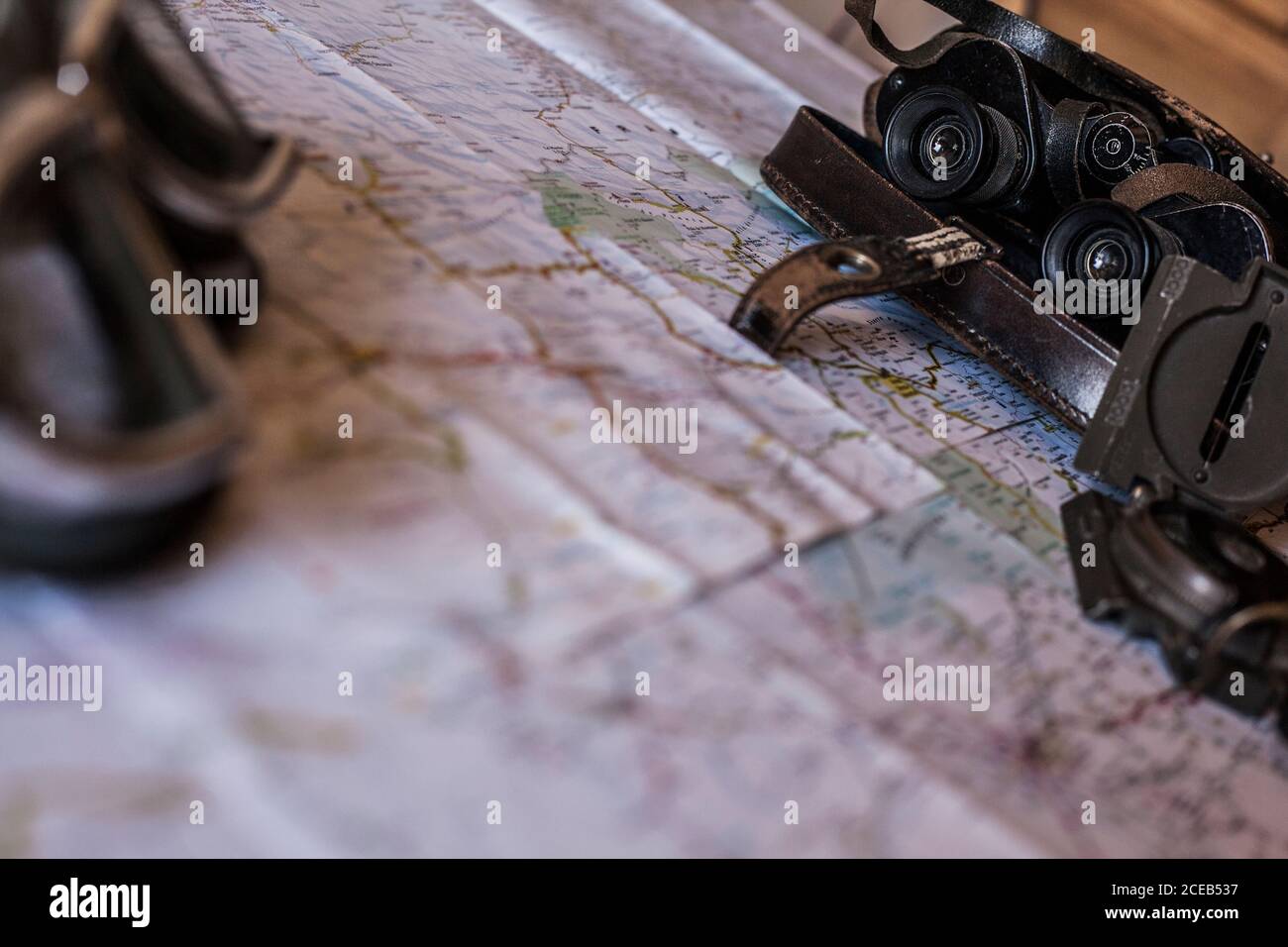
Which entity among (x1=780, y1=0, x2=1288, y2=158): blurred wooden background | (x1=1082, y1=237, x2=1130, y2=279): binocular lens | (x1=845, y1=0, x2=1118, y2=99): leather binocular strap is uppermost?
(x1=780, y1=0, x2=1288, y2=158): blurred wooden background

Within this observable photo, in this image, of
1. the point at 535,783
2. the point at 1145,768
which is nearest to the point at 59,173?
the point at 535,783

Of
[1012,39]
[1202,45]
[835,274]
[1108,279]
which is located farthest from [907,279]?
[1202,45]

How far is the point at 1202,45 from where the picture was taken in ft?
9.27

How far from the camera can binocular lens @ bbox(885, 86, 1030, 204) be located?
127 centimetres

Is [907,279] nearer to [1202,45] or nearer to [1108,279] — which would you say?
[1108,279]

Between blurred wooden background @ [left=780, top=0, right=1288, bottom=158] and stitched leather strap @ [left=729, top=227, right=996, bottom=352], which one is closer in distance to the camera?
stitched leather strap @ [left=729, top=227, right=996, bottom=352]

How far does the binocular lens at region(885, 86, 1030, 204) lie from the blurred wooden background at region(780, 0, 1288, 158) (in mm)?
1585

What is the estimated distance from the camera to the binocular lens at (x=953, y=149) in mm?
1274

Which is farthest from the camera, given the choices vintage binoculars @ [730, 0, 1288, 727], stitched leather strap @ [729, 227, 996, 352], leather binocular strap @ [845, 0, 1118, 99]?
leather binocular strap @ [845, 0, 1118, 99]

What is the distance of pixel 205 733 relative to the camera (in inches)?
22.4

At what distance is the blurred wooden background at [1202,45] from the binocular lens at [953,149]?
1.59 meters

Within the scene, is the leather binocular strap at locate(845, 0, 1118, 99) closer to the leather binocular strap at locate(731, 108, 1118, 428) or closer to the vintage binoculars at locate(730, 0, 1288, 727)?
the vintage binoculars at locate(730, 0, 1288, 727)

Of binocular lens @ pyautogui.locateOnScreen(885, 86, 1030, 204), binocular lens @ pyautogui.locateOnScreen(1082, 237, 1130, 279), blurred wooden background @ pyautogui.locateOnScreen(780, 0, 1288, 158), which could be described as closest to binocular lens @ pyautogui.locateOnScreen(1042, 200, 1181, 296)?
binocular lens @ pyautogui.locateOnScreen(1082, 237, 1130, 279)
